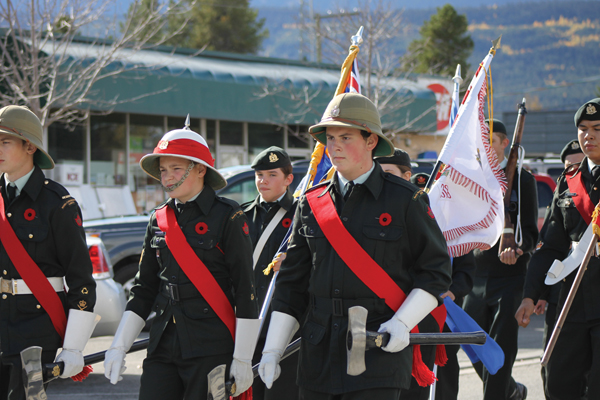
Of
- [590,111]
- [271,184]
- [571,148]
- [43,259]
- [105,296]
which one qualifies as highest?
[590,111]

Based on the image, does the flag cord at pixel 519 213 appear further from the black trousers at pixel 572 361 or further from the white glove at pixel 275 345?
the white glove at pixel 275 345

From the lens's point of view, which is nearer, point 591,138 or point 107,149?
point 591,138

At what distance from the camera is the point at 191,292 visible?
12.1ft

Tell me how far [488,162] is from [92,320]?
9.31 feet

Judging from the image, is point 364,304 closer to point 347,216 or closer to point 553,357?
point 347,216

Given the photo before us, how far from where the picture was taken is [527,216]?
5.99 meters

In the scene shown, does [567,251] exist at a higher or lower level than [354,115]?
lower

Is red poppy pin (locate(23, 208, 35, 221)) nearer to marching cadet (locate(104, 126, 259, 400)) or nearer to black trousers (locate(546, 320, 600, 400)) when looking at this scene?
marching cadet (locate(104, 126, 259, 400))

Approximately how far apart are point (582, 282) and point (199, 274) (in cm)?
256

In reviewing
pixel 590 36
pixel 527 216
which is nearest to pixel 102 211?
pixel 527 216

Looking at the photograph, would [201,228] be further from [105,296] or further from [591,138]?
[105,296]

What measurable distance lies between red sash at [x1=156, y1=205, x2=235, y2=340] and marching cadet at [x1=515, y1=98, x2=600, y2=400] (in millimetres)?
2309

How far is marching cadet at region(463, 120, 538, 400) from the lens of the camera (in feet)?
18.4

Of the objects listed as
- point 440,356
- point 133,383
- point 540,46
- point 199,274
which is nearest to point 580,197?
point 440,356
